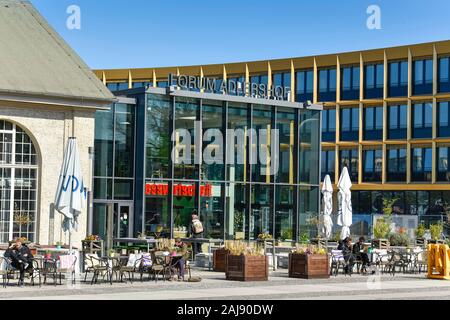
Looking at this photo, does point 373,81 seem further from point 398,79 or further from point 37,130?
point 37,130

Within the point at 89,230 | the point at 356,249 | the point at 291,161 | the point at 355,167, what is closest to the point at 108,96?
the point at 89,230

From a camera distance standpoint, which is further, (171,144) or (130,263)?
(171,144)

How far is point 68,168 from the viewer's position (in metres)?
26.0

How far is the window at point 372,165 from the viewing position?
71188mm

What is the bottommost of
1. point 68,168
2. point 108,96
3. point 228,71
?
point 68,168

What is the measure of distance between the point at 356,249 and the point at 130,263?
25.4ft

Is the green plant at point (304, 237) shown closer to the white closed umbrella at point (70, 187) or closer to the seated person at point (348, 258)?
the seated person at point (348, 258)

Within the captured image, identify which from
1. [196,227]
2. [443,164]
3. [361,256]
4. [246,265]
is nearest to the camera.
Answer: [246,265]

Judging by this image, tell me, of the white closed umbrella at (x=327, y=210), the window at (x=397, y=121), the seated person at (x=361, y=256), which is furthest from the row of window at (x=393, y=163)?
the seated person at (x=361, y=256)

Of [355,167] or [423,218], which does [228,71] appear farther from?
[423,218]

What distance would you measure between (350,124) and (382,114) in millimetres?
2912

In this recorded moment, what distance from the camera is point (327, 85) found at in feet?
240

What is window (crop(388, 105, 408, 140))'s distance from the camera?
69.3 m

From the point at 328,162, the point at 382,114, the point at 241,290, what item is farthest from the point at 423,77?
the point at 241,290
